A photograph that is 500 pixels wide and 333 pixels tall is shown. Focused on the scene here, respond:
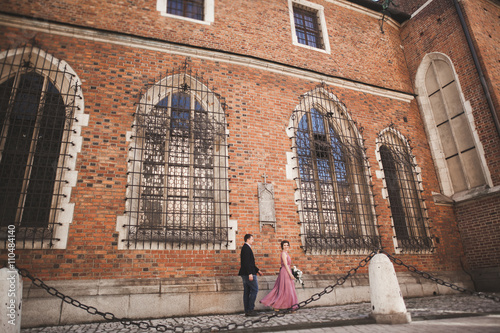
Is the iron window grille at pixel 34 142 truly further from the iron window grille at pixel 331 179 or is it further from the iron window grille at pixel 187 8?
the iron window grille at pixel 331 179

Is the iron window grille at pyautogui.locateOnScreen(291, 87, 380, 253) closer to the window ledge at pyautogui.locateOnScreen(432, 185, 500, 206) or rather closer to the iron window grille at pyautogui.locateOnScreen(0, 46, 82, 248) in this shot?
the window ledge at pyautogui.locateOnScreen(432, 185, 500, 206)

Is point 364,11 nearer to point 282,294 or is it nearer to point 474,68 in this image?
point 474,68

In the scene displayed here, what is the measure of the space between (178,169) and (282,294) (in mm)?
3485

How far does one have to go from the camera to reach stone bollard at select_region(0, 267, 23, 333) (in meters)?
3.79

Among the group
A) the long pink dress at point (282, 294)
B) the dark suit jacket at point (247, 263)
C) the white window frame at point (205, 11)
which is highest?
the white window frame at point (205, 11)

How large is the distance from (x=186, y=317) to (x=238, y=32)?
7298 millimetres

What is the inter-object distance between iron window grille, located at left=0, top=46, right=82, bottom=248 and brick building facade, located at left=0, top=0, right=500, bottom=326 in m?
0.04

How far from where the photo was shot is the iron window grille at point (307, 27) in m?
10.1

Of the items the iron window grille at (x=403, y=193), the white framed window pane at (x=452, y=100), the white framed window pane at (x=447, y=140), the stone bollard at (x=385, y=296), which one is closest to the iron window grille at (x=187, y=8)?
the iron window grille at (x=403, y=193)

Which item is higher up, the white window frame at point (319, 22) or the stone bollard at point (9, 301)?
the white window frame at point (319, 22)

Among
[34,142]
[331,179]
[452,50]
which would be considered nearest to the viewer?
[34,142]

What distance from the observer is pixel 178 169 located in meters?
7.14

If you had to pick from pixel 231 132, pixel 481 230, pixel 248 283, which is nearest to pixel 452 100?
pixel 481 230

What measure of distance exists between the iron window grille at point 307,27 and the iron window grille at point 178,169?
4166 millimetres
